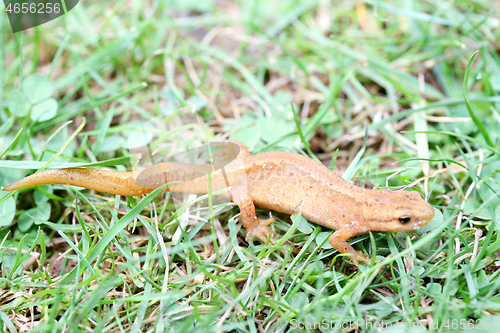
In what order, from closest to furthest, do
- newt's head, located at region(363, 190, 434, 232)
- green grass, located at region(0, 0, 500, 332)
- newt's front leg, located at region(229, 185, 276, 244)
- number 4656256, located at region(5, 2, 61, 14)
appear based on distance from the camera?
1. green grass, located at region(0, 0, 500, 332)
2. newt's head, located at region(363, 190, 434, 232)
3. newt's front leg, located at region(229, 185, 276, 244)
4. number 4656256, located at region(5, 2, 61, 14)

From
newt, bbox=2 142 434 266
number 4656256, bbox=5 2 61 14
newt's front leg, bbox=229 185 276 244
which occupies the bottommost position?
newt's front leg, bbox=229 185 276 244

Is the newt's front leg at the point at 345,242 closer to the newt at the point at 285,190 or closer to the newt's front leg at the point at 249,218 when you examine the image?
the newt at the point at 285,190

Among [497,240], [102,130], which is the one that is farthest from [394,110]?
[102,130]

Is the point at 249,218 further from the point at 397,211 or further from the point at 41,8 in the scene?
the point at 41,8

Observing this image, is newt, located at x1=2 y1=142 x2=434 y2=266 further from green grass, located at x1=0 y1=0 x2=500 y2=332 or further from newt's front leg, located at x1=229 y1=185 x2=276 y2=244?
green grass, located at x1=0 y1=0 x2=500 y2=332

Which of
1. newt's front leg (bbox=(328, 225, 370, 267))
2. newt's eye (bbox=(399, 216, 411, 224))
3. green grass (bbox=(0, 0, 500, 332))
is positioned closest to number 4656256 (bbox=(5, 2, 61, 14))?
green grass (bbox=(0, 0, 500, 332))

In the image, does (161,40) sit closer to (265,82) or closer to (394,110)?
(265,82)

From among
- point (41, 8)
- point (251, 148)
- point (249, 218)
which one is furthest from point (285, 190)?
point (41, 8)
